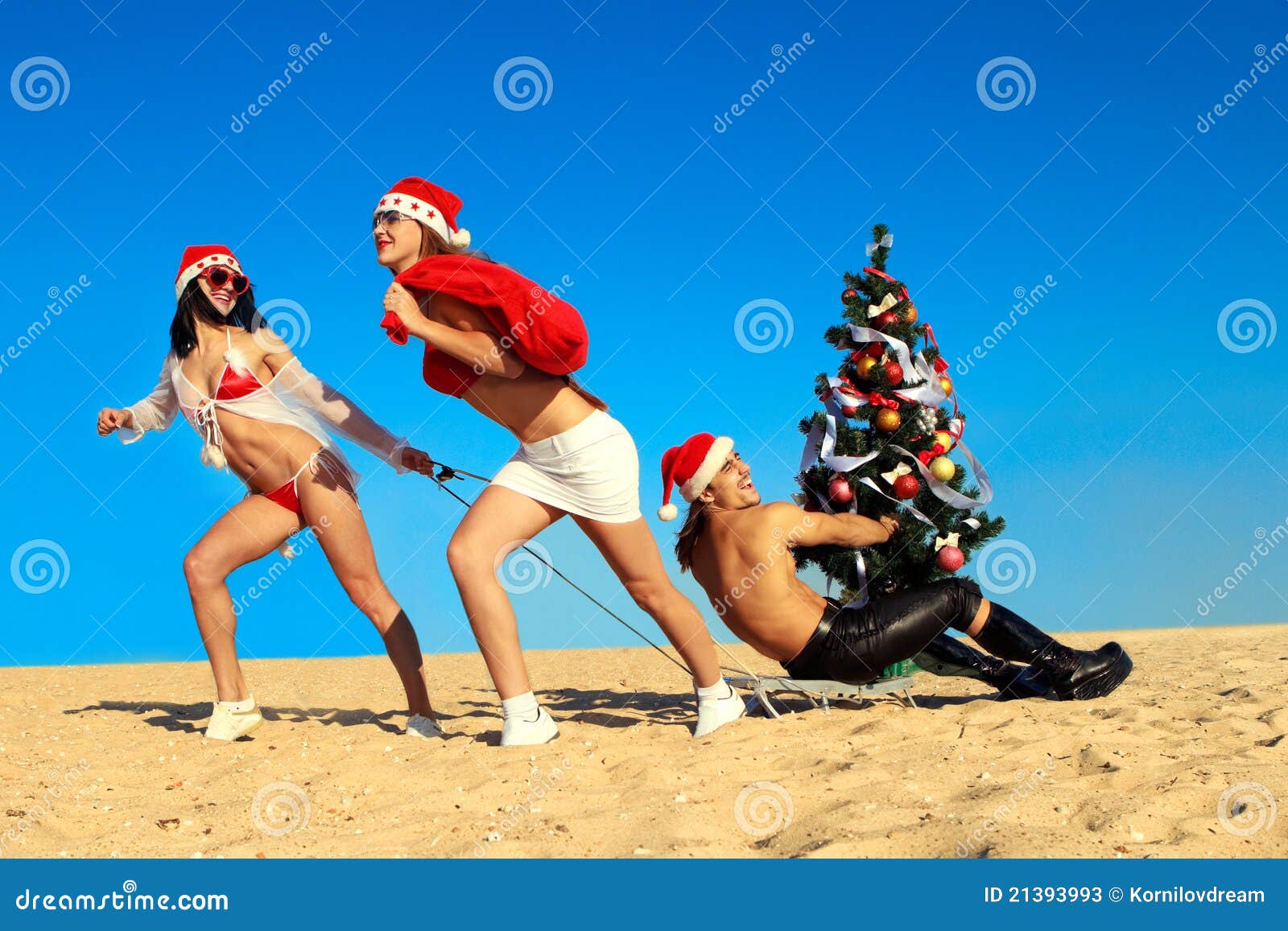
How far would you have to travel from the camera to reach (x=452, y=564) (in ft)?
16.1

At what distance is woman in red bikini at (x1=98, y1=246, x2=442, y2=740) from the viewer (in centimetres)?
563

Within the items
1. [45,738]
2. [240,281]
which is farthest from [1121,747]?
[45,738]

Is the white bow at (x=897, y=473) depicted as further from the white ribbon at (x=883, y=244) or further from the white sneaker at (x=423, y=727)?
the white sneaker at (x=423, y=727)

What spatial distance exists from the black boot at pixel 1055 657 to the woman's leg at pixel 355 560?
3.06 metres

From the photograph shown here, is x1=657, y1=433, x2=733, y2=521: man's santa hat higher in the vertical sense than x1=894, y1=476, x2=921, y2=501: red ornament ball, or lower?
lower

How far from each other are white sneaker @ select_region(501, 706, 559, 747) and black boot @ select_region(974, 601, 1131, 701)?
7.83ft

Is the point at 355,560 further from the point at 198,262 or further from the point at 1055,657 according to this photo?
the point at 1055,657

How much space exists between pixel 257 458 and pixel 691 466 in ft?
7.57

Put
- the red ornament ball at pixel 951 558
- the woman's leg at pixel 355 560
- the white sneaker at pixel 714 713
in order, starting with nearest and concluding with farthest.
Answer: the white sneaker at pixel 714 713 → the woman's leg at pixel 355 560 → the red ornament ball at pixel 951 558

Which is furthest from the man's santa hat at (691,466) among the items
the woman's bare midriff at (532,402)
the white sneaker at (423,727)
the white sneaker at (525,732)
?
the white sneaker at (423,727)

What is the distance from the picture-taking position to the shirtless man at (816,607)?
5422 mm

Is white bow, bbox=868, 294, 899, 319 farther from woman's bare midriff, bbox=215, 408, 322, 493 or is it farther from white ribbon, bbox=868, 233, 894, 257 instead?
woman's bare midriff, bbox=215, 408, 322, 493

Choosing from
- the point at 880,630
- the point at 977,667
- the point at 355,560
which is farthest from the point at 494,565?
the point at 977,667

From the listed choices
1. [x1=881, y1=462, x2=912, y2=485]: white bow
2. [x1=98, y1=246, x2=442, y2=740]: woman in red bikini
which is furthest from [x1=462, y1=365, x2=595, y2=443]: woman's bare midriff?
[x1=881, y1=462, x2=912, y2=485]: white bow
